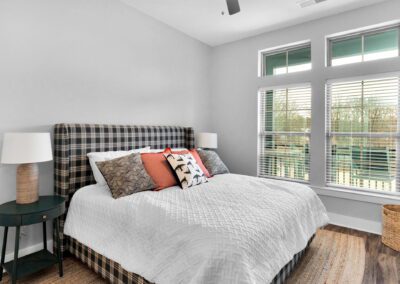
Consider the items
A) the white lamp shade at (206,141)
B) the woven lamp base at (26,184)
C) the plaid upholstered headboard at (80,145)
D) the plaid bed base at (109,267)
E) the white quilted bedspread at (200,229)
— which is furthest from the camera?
the white lamp shade at (206,141)

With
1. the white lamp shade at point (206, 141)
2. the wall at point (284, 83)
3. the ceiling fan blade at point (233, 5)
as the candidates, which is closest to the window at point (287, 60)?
the wall at point (284, 83)

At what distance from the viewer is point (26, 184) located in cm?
194

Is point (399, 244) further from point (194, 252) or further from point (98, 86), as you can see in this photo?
point (98, 86)

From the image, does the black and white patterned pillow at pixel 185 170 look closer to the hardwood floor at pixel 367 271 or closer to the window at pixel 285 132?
the hardwood floor at pixel 367 271

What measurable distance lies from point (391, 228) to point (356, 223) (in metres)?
0.53

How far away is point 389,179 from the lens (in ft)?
9.58

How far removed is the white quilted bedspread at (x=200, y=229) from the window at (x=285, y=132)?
1342mm

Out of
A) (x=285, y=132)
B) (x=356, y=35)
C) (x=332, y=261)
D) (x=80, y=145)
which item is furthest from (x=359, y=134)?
(x=80, y=145)

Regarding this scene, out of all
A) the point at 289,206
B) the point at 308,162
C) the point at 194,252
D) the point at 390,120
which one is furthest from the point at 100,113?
the point at 390,120

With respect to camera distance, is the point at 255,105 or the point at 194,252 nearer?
the point at 194,252

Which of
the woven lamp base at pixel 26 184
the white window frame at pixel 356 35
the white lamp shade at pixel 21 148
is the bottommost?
the woven lamp base at pixel 26 184

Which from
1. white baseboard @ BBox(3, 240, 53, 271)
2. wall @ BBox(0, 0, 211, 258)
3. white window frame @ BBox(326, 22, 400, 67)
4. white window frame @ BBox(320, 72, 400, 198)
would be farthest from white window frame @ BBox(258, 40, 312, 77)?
white baseboard @ BBox(3, 240, 53, 271)

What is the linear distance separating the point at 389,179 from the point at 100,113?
11.9ft

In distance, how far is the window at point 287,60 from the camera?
3.54 metres
